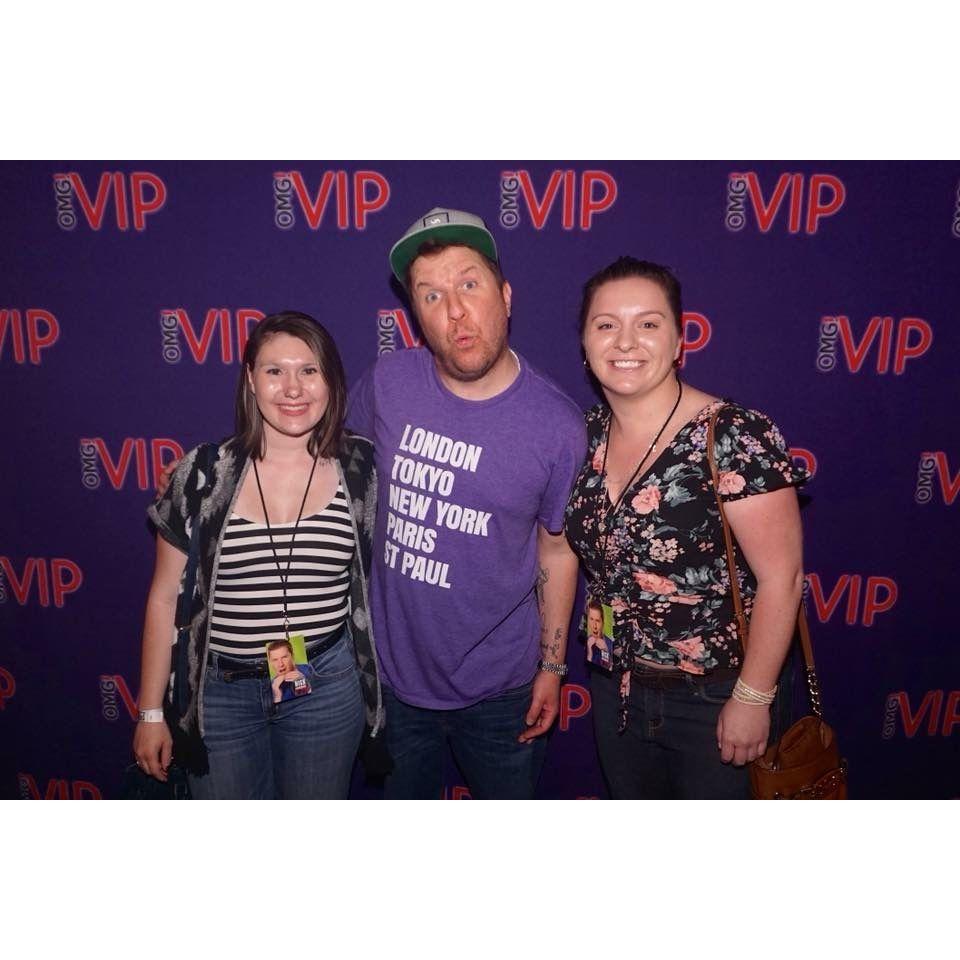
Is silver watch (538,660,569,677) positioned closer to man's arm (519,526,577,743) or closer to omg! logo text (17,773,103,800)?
man's arm (519,526,577,743)

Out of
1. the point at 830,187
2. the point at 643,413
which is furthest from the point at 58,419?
the point at 830,187

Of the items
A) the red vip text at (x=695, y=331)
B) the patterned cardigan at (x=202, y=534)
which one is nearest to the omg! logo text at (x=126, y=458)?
the patterned cardigan at (x=202, y=534)

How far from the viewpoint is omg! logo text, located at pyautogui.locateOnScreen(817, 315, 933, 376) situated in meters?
2.05

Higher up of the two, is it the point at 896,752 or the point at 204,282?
the point at 204,282

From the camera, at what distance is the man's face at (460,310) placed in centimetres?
171

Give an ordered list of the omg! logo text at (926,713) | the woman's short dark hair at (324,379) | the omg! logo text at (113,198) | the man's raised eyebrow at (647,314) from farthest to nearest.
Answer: the omg! logo text at (926,713) < the omg! logo text at (113,198) < the woman's short dark hair at (324,379) < the man's raised eyebrow at (647,314)

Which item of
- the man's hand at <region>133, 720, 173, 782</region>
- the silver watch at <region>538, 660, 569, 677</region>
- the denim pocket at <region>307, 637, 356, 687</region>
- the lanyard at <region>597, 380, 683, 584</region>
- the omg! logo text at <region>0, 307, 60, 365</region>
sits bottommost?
the man's hand at <region>133, 720, 173, 782</region>

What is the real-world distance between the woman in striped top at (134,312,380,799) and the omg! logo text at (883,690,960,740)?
5.94 feet

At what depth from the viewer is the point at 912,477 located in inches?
85.0

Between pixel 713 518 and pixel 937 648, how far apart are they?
1.34m

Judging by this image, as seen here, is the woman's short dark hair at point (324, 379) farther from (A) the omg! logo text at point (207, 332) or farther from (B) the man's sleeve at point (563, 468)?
(B) the man's sleeve at point (563, 468)

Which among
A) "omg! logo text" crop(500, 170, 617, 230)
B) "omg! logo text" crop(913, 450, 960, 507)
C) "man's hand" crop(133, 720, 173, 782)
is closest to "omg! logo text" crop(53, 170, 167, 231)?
"omg! logo text" crop(500, 170, 617, 230)

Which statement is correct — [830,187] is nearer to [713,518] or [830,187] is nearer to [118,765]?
[713,518]

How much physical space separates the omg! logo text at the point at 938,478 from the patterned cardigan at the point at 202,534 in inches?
68.6
